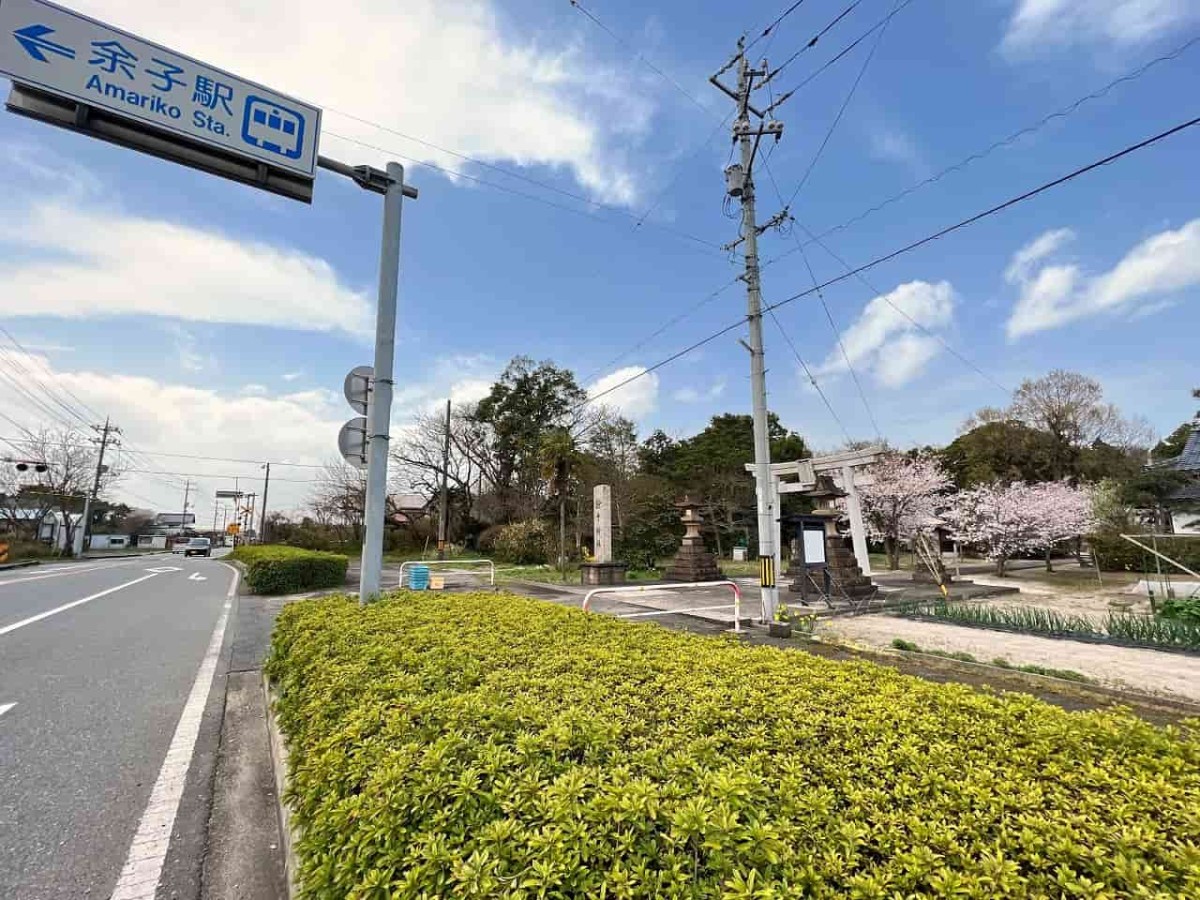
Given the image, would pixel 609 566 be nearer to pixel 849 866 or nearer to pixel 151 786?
pixel 151 786

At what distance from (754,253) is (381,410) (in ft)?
21.5

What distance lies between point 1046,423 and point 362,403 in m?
30.4

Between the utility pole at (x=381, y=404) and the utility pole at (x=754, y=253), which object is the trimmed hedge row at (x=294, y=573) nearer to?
the utility pole at (x=381, y=404)

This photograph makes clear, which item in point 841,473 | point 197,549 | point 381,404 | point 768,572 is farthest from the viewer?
point 197,549

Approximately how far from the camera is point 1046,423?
24.2 meters

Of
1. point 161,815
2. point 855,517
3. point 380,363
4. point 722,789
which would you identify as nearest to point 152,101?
point 380,363

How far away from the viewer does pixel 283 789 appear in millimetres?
2498

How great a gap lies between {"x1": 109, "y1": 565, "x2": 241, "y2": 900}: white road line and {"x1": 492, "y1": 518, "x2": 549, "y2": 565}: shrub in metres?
17.9

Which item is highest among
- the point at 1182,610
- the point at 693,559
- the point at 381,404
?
the point at 381,404

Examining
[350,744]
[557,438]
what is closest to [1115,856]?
[350,744]

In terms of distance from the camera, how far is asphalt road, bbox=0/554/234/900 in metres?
2.25

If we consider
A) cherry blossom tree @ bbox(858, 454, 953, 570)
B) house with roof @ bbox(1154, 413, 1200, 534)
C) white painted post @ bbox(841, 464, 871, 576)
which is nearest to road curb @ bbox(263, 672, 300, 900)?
white painted post @ bbox(841, 464, 871, 576)

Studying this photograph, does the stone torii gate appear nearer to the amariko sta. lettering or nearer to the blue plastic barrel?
the blue plastic barrel

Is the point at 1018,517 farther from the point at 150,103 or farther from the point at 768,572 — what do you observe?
the point at 150,103
